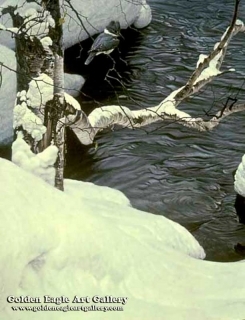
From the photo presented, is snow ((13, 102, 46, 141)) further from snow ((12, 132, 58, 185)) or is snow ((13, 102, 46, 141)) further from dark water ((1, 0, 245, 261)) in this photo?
dark water ((1, 0, 245, 261))

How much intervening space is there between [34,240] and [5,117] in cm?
461

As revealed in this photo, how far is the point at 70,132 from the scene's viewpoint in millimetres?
9977

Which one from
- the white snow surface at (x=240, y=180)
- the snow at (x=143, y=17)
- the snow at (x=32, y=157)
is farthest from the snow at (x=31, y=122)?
the snow at (x=143, y=17)

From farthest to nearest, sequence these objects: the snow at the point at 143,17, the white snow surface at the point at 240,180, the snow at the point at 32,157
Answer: the snow at the point at 143,17 → the white snow surface at the point at 240,180 → the snow at the point at 32,157

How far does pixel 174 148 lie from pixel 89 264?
5001 millimetres

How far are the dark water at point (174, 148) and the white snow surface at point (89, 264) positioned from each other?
1.24 m

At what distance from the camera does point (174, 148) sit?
31.0ft

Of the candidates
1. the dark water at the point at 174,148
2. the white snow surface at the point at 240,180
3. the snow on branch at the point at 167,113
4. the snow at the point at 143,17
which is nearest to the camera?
the snow on branch at the point at 167,113

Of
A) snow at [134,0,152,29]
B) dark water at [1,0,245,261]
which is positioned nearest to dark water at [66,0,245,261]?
dark water at [1,0,245,261]

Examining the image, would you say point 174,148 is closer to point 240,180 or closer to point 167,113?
point 240,180

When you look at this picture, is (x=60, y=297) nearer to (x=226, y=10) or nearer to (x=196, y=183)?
(x=196, y=183)

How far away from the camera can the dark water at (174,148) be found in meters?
7.93

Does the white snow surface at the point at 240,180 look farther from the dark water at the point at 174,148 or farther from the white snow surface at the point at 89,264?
the white snow surface at the point at 89,264

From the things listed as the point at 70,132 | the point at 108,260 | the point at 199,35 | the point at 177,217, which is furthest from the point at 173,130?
the point at 108,260
